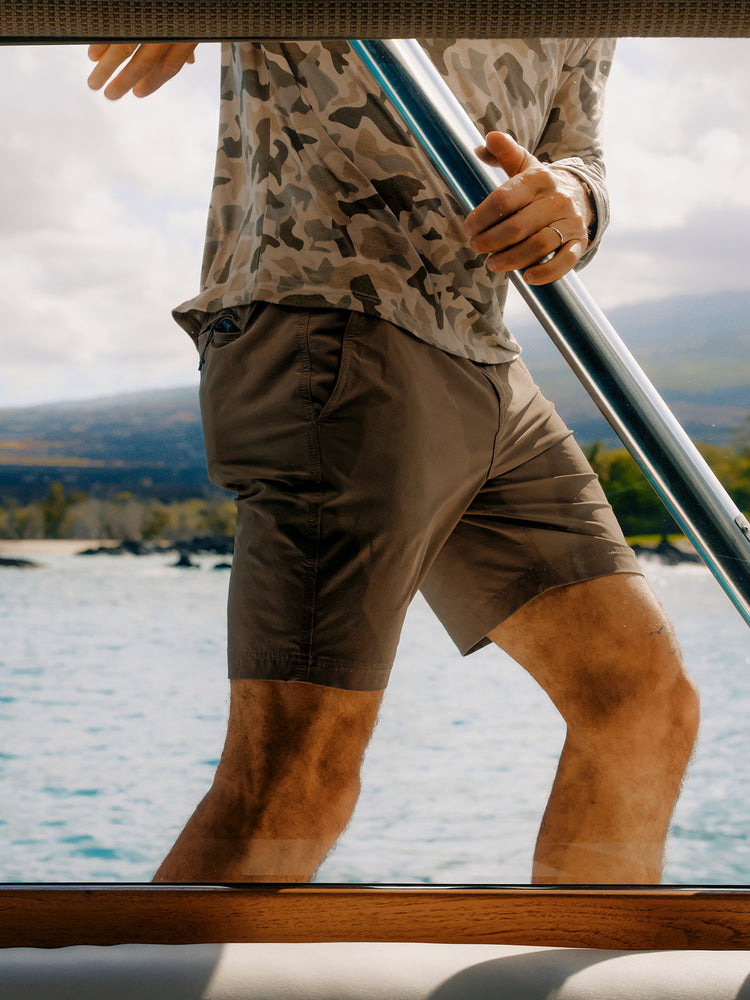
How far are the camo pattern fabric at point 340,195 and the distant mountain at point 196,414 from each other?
0.28 ft

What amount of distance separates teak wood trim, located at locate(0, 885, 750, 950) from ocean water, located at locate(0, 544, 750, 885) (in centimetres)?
3

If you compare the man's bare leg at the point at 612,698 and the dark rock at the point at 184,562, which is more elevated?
the dark rock at the point at 184,562

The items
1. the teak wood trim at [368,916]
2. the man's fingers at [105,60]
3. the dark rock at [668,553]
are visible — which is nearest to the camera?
the man's fingers at [105,60]

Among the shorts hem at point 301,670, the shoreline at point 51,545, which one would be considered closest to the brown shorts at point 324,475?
the shorts hem at point 301,670

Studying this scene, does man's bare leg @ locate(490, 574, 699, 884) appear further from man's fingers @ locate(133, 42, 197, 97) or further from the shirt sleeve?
man's fingers @ locate(133, 42, 197, 97)

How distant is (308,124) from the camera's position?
83cm

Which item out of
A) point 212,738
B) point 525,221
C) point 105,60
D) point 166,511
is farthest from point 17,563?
point 525,221

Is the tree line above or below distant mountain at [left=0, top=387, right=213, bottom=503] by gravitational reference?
below

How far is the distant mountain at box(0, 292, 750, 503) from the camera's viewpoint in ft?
2.59

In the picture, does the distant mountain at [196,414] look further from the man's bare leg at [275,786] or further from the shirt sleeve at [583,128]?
the man's bare leg at [275,786]

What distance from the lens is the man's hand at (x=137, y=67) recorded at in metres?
0.66

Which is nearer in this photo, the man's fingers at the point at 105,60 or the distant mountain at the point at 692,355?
the man's fingers at the point at 105,60

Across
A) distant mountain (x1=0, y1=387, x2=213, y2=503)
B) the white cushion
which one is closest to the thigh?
the white cushion

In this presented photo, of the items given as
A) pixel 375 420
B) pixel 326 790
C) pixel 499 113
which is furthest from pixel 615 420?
pixel 326 790
